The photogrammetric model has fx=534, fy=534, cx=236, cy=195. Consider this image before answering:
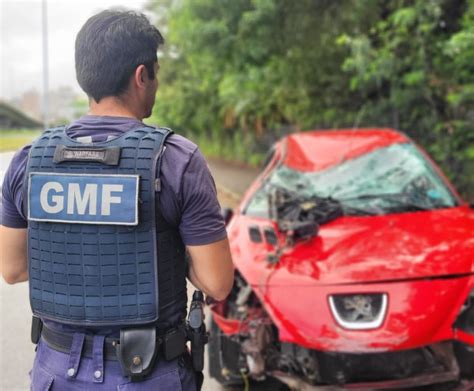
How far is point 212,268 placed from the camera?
61.0 inches

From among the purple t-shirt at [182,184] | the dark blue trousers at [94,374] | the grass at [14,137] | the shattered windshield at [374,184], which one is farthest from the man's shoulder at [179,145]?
the shattered windshield at [374,184]

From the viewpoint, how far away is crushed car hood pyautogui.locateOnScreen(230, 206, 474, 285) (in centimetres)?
281

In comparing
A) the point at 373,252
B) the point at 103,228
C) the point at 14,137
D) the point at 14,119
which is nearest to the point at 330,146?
the point at 373,252

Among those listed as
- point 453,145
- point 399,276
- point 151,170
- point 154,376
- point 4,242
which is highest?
point 151,170

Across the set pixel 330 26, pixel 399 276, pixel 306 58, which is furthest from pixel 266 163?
pixel 306 58

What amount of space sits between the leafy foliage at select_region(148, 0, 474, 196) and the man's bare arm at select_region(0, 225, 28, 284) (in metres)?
4.64

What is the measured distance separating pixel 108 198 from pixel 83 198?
7cm

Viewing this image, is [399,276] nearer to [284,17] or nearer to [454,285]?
[454,285]

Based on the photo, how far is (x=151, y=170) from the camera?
1.46 m

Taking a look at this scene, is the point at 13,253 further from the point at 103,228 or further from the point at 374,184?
the point at 374,184

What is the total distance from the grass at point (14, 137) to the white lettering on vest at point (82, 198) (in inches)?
21.2

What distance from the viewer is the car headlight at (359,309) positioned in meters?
2.63

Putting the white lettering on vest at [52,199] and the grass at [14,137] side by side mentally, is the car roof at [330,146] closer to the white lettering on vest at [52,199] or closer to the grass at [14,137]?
the grass at [14,137]

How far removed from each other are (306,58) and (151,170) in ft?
28.7
